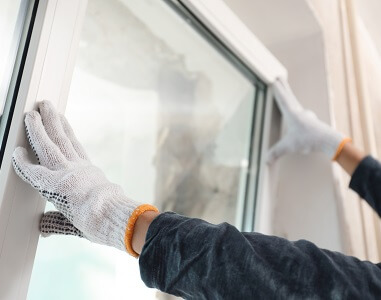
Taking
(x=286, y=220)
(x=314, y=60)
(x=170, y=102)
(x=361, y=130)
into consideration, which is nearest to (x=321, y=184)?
(x=286, y=220)

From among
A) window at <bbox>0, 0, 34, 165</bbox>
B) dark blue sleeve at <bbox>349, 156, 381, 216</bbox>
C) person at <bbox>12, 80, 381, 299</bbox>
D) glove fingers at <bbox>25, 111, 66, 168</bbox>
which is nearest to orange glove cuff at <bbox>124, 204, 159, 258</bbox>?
person at <bbox>12, 80, 381, 299</bbox>

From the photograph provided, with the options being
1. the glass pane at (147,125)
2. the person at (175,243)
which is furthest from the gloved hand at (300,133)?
the person at (175,243)

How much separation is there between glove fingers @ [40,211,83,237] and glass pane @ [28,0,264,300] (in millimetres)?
73

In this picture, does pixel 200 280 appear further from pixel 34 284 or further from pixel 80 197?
pixel 34 284

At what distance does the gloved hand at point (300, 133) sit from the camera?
3.72 ft

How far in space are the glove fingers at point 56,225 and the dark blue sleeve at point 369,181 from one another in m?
0.76

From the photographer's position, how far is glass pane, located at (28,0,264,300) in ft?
2.51

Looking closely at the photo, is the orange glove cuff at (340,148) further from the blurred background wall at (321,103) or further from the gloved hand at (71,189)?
the gloved hand at (71,189)

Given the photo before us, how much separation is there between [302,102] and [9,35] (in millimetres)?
932

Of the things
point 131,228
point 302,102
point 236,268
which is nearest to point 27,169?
point 131,228

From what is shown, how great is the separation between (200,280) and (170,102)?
57 centimetres

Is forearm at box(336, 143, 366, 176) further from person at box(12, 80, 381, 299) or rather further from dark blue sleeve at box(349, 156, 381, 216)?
person at box(12, 80, 381, 299)

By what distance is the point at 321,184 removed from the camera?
46.9 inches

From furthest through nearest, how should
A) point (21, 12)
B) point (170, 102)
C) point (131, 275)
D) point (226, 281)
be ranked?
point (170, 102) → point (131, 275) → point (21, 12) → point (226, 281)
